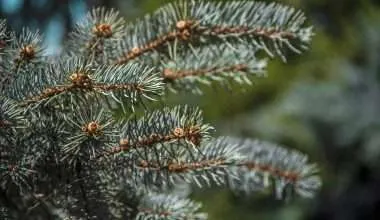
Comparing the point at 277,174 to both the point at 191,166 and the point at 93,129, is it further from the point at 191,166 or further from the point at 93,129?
the point at 93,129

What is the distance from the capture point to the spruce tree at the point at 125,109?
2.81 ft

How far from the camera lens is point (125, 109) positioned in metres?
0.89

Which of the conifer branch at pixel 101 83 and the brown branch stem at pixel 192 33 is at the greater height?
the brown branch stem at pixel 192 33

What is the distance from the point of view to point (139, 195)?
103 cm

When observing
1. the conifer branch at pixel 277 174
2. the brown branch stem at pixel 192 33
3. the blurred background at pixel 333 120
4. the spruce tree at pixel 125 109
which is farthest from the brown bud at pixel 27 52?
the blurred background at pixel 333 120

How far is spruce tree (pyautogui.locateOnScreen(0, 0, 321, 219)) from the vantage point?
0.86 m

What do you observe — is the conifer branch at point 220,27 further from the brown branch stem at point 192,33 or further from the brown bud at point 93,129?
the brown bud at point 93,129

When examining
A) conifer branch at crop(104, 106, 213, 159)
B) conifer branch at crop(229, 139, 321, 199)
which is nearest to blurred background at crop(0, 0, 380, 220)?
conifer branch at crop(229, 139, 321, 199)

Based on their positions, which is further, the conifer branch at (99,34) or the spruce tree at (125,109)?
the conifer branch at (99,34)

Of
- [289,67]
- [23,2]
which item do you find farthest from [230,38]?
[289,67]

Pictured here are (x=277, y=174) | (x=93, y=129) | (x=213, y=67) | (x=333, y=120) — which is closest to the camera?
(x=93, y=129)

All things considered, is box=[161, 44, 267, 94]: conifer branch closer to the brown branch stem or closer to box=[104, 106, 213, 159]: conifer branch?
the brown branch stem

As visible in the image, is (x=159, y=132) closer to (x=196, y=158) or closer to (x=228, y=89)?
(x=196, y=158)

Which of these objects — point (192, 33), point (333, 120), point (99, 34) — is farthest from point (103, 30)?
point (333, 120)
